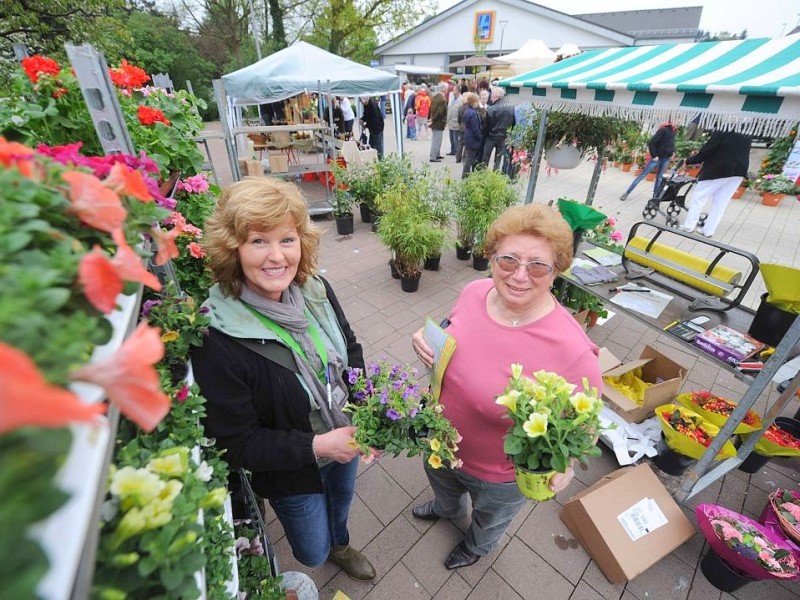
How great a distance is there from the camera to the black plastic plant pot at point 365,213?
23.5 feet

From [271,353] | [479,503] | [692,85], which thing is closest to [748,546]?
[479,503]

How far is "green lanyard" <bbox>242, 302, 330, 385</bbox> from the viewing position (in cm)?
148

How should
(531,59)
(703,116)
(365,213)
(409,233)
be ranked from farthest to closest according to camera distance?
(531,59)
(365,213)
(409,233)
(703,116)

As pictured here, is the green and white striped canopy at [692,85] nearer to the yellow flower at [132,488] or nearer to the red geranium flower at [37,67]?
the yellow flower at [132,488]

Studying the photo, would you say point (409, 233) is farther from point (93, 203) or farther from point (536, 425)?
point (93, 203)

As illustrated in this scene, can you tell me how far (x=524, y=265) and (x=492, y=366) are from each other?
51 cm

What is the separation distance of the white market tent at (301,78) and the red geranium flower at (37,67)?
7.24 metres

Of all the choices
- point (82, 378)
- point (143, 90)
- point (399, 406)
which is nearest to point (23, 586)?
point (82, 378)

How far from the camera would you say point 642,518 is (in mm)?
2363

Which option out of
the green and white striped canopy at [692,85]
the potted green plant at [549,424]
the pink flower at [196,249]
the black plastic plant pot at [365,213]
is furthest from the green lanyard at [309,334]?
the black plastic plant pot at [365,213]

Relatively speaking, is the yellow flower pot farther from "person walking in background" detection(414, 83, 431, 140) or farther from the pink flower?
"person walking in background" detection(414, 83, 431, 140)

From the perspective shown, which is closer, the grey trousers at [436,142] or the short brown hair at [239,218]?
the short brown hair at [239,218]

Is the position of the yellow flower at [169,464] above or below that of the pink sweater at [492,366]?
above

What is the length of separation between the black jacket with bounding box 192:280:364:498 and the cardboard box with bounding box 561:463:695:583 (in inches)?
71.5
